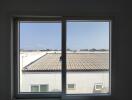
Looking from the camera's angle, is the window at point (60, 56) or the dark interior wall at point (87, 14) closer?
the dark interior wall at point (87, 14)

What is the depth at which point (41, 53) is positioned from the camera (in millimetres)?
3090

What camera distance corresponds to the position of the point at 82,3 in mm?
2912

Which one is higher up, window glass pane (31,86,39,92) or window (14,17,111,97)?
window (14,17,111,97)

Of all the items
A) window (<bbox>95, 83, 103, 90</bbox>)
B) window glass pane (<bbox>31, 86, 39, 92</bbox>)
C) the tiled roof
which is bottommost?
window glass pane (<bbox>31, 86, 39, 92</bbox>)

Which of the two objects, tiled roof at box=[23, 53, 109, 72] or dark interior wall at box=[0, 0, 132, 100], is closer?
dark interior wall at box=[0, 0, 132, 100]

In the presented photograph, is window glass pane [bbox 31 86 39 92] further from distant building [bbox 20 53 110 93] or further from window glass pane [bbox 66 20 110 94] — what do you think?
window glass pane [bbox 66 20 110 94]

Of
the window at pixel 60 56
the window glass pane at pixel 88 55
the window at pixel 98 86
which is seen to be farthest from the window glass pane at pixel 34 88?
the window at pixel 98 86

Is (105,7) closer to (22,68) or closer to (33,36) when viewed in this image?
(33,36)

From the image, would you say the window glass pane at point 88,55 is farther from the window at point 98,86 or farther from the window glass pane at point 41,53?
the window glass pane at point 41,53

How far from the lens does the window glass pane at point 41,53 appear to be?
308 cm

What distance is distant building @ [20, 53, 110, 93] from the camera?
3.06 meters

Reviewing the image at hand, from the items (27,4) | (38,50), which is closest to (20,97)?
(38,50)

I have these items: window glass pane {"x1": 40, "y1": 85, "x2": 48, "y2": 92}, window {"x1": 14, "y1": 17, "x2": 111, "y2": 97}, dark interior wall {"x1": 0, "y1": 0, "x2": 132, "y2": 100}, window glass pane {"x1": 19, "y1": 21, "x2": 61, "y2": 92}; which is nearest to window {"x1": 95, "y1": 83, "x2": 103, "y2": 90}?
window {"x1": 14, "y1": 17, "x2": 111, "y2": 97}

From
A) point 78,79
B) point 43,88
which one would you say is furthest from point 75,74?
point 43,88
